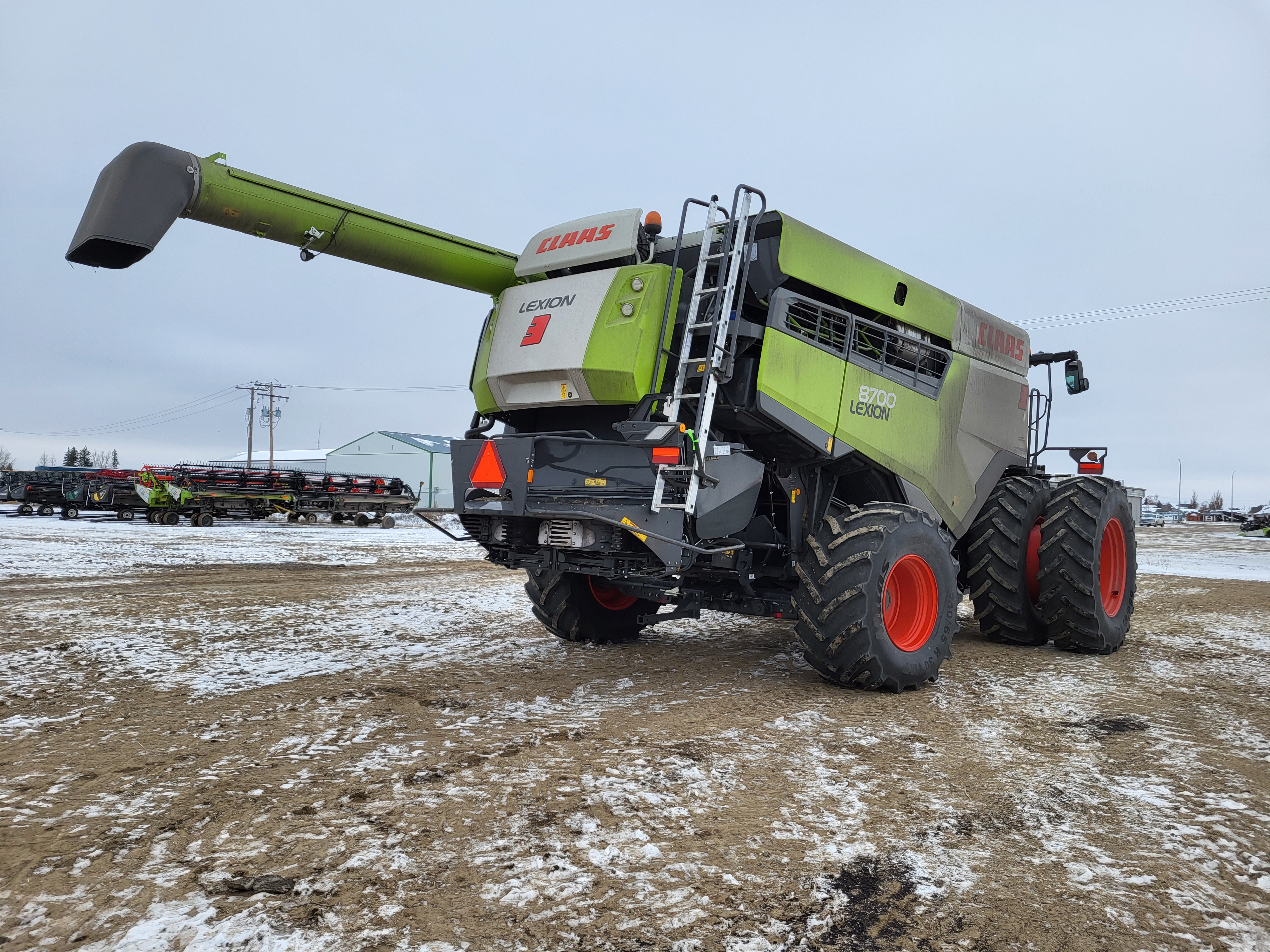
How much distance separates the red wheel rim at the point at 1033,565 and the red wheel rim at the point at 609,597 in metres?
3.49

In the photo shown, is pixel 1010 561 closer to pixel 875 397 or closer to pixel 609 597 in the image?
pixel 875 397

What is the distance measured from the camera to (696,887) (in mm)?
2678

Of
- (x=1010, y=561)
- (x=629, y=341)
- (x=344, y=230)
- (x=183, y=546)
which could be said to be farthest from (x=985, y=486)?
(x=183, y=546)

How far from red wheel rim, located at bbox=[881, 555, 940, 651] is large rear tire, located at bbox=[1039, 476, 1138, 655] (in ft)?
6.53

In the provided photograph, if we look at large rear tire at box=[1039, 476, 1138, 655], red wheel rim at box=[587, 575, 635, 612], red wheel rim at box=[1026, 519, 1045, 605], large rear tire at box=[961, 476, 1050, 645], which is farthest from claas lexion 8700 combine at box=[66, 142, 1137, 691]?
red wheel rim at box=[1026, 519, 1045, 605]

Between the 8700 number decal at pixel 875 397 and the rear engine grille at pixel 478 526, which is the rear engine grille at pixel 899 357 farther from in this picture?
the rear engine grille at pixel 478 526

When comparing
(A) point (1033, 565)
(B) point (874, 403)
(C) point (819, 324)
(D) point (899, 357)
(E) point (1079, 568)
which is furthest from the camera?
(A) point (1033, 565)

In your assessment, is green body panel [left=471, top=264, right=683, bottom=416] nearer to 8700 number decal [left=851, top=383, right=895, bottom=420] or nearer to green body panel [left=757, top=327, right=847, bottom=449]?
green body panel [left=757, top=327, right=847, bottom=449]

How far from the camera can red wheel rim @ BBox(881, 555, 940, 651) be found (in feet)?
18.6

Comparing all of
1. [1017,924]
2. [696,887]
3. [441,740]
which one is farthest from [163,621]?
[1017,924]

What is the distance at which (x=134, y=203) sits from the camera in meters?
4.93

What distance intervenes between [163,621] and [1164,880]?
7.95 m

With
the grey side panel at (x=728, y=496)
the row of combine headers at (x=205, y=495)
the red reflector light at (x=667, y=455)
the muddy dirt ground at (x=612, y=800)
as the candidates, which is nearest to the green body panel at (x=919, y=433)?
the grey side panel at (x=728, y=496)

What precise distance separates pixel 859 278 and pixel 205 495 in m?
26.2
